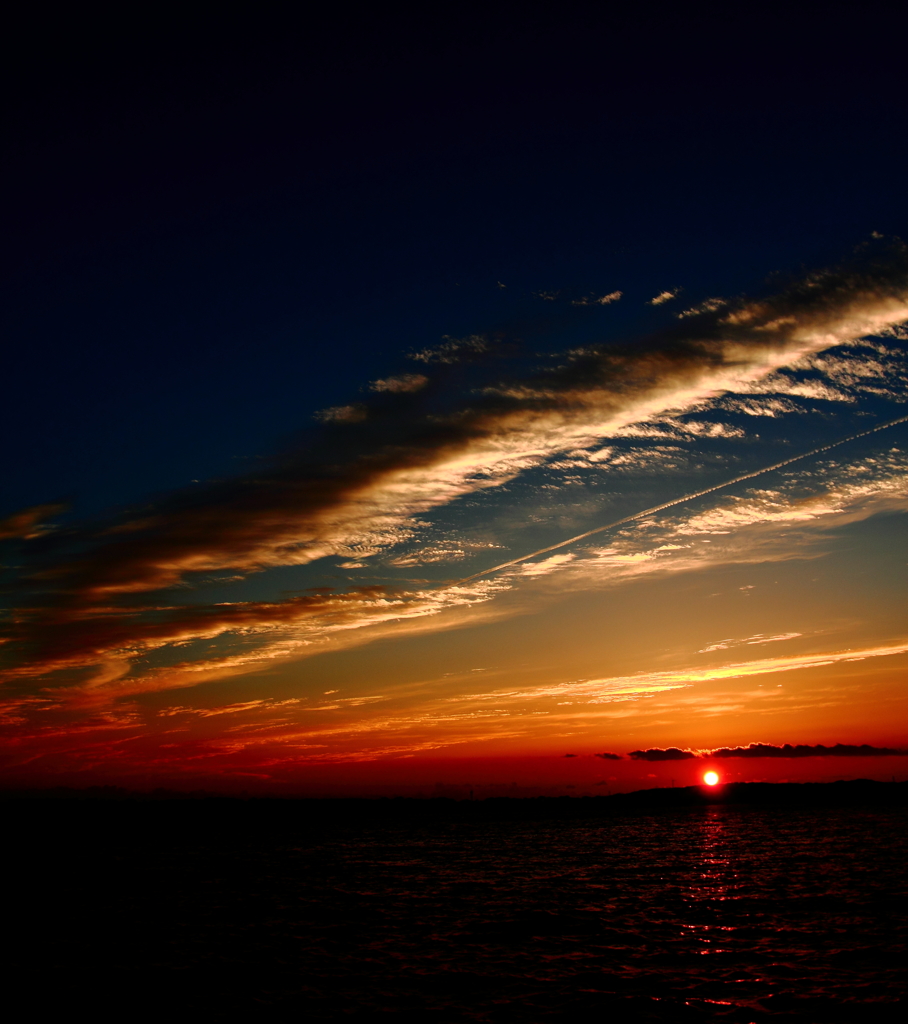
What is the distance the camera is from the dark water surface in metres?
29.1

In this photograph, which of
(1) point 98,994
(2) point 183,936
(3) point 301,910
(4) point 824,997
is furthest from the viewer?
(3) point 301,910

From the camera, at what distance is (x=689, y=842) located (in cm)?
11325

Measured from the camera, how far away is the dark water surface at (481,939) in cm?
2906

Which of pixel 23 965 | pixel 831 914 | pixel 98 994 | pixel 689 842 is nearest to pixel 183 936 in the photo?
pixel 23 965

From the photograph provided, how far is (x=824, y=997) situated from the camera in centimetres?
2852

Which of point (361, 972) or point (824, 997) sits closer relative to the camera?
point (824, 997)

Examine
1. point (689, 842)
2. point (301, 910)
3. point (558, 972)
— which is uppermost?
point (558, 972)

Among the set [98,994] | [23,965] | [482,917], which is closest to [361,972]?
[98,994]

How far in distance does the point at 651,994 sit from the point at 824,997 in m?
7.09

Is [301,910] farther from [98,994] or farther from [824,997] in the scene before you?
[824,997]

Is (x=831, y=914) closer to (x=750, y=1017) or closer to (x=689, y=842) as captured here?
(x=750, y=1017)

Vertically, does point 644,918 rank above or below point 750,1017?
below

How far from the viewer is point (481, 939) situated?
4100 centimetres

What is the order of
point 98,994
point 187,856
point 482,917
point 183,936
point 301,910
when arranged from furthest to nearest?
point 187,856 → point 301,910 → point 482,917 → point 183,936 → point 98,994
